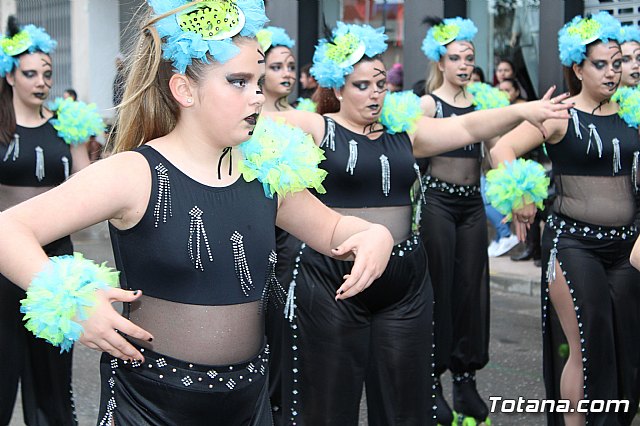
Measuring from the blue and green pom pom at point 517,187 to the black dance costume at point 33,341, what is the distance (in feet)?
7.89

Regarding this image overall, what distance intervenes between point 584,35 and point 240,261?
3.20 metres

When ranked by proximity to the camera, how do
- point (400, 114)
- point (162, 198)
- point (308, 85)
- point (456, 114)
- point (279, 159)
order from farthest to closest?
1. point (308, 85)
2. point (456, 114)
3. point (400, 114)
4. point (279, 159)
5. point (162, 198)

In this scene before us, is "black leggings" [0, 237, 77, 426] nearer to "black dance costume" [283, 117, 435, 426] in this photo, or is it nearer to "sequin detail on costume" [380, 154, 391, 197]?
"black dance costume" [283, 117, 435, 426]

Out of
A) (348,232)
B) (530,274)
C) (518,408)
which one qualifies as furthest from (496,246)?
(348,232)

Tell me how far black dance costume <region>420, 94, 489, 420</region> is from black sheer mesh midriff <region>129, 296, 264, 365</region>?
336 cm

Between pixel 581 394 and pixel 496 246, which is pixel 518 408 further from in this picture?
pixel 496 246

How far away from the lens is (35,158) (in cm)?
578

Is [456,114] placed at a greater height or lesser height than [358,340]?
A: greater

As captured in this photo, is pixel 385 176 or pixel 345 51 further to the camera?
pixel 345 51

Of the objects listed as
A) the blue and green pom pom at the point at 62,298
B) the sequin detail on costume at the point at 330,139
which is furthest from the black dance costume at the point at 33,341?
the blue and green pom pom at the point at 62,298

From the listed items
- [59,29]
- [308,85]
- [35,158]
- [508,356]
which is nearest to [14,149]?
[35,158]

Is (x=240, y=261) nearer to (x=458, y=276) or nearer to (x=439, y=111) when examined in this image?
(x=458, y=276)

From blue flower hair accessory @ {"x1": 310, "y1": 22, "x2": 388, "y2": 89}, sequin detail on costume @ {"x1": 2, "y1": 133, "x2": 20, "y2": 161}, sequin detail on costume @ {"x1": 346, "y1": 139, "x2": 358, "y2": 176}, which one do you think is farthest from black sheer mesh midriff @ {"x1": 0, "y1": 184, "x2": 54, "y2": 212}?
sequin detail on costume @ {"x1": 346, "y1": 139, "x2": 358, "y2": 176}

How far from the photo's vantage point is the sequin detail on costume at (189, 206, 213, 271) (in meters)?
2.77
